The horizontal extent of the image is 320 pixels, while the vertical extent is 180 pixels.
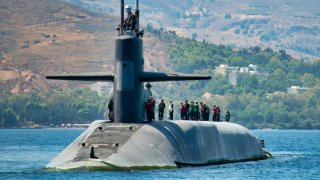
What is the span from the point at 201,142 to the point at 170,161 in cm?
586

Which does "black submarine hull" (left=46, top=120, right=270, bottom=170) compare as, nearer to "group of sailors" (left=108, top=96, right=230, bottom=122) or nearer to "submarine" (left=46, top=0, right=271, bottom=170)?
"submarine" (left=46, top=0, right=271, bottom=170)

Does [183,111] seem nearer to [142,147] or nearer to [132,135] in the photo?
[132,135]

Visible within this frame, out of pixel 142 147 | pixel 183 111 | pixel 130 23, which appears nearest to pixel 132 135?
pixel 142 147

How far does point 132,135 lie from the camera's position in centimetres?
4875

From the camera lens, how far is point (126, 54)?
5072cm

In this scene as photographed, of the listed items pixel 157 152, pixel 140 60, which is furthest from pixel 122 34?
pixel 157 152

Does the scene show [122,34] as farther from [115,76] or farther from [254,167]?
[254,167]

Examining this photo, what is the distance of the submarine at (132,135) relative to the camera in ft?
→ 154

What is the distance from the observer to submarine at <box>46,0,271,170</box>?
47000 mm

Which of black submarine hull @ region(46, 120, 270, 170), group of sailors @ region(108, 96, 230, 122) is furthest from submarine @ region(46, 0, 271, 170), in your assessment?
group of sailors @ region(108, 96, 230, 122)

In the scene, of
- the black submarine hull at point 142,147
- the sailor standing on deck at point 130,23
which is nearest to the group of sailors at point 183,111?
the black submarine hull at point 142,147

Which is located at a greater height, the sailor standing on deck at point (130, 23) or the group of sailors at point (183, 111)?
the sailor standing on deck at point (130, 23)

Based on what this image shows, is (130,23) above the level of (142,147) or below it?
above

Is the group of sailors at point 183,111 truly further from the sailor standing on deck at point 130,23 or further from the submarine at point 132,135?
the sailor standing on deck at point 130,23
